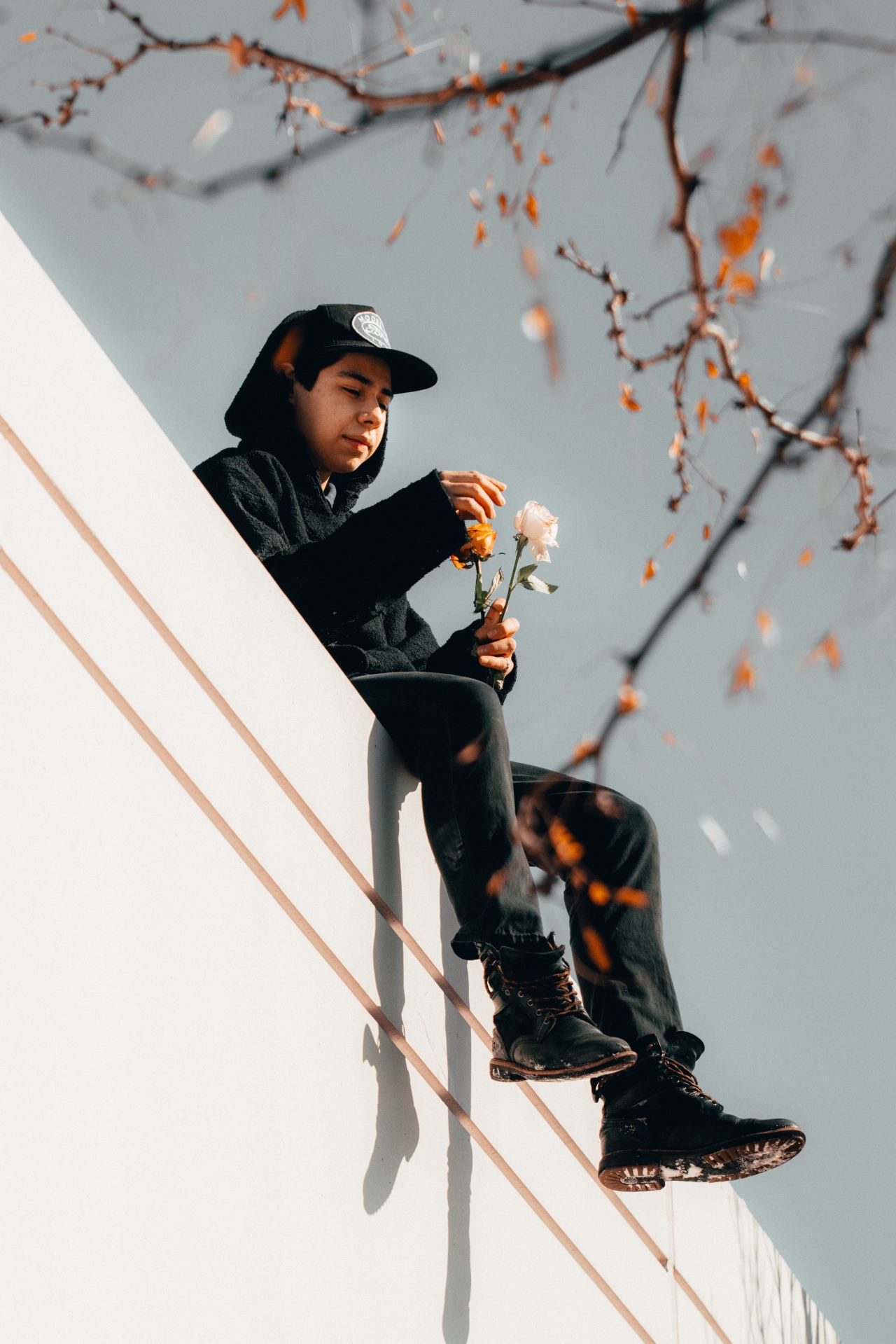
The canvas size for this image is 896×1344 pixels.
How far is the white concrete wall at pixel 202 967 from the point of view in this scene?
6.84 ft

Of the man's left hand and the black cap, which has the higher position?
the black cap

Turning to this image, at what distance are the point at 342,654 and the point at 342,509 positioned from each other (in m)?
0.48

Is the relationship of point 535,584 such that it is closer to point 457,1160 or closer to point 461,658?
point 461,658

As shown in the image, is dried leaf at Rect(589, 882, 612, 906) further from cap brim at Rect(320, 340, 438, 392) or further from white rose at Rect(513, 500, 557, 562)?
cap brim at Rect(320, 340, 438, 392)

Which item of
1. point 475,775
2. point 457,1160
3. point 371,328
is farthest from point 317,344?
point 457,1160

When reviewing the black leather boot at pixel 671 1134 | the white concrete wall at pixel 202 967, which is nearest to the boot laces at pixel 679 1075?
the black leather boot at pixel 671 1134

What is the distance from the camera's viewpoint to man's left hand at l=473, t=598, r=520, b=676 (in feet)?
11.1

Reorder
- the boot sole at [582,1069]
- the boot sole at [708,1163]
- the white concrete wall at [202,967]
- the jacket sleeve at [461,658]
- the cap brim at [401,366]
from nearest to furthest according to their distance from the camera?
the white concrete wall at [202,967] < the boot sole at [582,1069] < the boot sole at [708,1163] < the jacket sleeve at [461,658] < the cap brim at [401,366]

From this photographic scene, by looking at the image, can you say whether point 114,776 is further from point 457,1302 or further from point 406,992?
point 457,1302

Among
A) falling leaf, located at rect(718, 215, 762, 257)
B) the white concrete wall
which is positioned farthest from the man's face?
falling leaf, located at rect(718, 215, 762, 257)

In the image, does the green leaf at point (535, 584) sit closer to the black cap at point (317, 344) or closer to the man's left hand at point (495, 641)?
the man's left hand at point (495, 641)

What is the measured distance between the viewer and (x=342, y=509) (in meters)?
3.62

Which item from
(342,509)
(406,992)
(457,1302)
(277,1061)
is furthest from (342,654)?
(457,1302)

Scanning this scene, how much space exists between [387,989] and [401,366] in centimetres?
157
